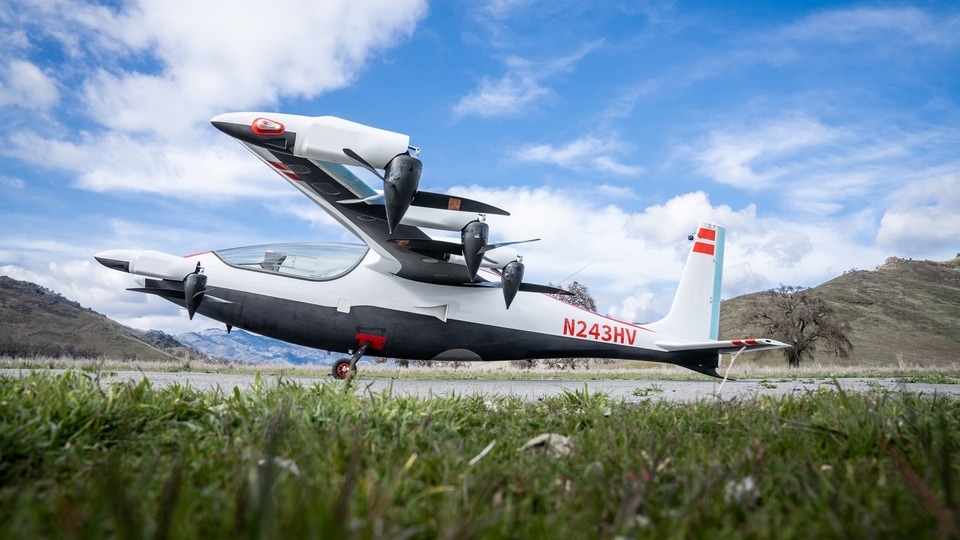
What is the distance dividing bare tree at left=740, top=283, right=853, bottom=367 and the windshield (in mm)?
33737

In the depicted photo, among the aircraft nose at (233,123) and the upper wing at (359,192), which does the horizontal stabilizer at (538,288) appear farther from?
the aircraft nose at (233,123)

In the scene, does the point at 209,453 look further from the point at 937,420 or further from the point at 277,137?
the point at 277,137

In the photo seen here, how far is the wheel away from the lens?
10930 mm

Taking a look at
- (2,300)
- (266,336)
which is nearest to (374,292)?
(266,336)

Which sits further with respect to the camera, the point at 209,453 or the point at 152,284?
the point at 152,284

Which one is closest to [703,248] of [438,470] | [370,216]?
[370,216]

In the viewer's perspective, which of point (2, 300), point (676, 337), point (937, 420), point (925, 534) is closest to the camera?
point (925, 534)

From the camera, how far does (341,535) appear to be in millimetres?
1045

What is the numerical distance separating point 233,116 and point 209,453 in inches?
282

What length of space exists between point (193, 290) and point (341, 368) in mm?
3182

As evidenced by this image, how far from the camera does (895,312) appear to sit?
63.4 m

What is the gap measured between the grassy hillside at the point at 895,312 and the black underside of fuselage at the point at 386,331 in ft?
101

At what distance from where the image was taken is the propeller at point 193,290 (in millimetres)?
9914

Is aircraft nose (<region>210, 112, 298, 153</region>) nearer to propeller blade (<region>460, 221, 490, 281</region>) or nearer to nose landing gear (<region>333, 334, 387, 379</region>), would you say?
propeller blade (<region>460, 221, 490, 281</region>)
